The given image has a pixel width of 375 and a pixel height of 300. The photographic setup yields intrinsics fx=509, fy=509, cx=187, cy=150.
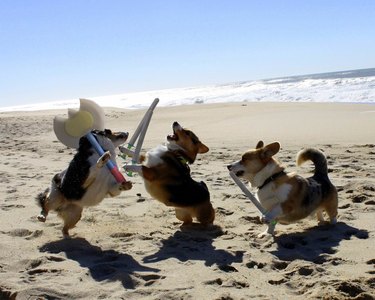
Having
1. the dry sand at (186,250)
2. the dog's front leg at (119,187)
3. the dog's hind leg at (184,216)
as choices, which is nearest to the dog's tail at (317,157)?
the dry sand at (186,250)

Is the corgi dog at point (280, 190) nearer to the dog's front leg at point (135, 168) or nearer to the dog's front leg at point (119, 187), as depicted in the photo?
the dog's front leg at point (135, 168)

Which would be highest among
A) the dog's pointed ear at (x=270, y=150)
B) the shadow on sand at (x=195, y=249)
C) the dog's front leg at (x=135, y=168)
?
the dog's pointed ear at (x=270, y=150)

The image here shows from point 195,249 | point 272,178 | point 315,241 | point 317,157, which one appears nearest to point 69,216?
point 195,249

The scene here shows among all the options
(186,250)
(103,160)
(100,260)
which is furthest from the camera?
(103,160)

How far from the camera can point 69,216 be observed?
4.75 meters

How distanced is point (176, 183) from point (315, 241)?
1456 millimetres

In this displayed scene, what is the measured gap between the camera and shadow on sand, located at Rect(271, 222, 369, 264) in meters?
4.16

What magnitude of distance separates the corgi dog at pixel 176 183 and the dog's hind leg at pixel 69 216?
0.67 metres

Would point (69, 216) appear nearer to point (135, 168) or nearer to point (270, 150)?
point (135, 168)

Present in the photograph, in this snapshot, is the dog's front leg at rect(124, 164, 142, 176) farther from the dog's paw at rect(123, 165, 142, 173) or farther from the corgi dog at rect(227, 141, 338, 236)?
the corgi dog at rect(227, 141, 338, 236)

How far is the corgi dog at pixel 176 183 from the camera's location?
511 centimetres

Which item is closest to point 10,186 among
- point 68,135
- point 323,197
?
point 68,135

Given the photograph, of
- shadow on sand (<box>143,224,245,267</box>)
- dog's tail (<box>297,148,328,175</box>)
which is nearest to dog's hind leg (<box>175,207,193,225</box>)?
shadow on sand (<box>143,224,245,267</box>)

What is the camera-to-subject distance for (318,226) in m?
5.10
